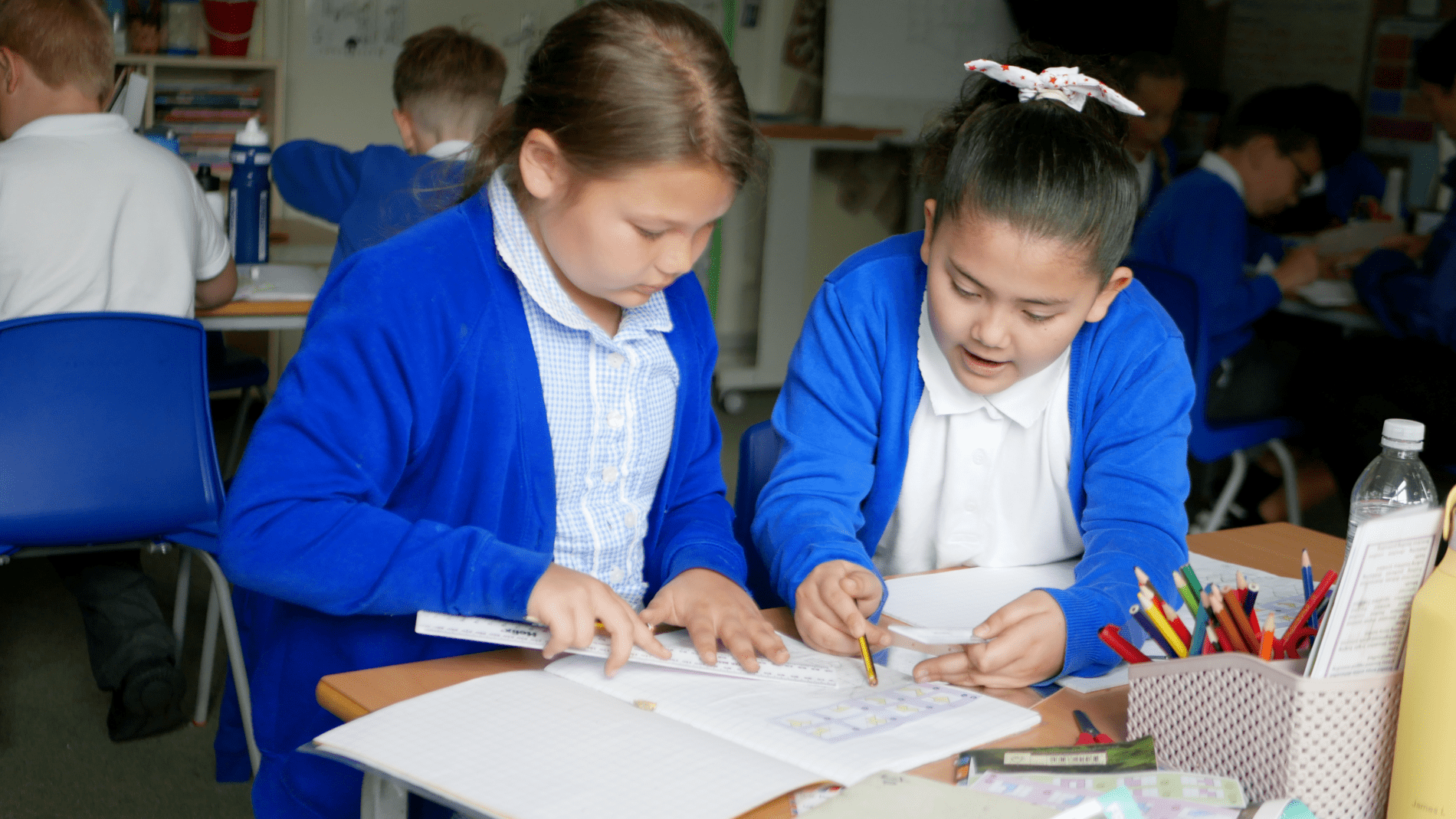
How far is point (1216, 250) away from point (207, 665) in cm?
232

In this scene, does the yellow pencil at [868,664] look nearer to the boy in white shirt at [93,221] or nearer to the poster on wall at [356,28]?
the boy in white shirt at [93,221]

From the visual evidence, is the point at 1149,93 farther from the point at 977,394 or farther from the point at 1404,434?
the point at 1404,434

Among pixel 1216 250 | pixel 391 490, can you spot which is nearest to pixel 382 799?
pixel 391 490

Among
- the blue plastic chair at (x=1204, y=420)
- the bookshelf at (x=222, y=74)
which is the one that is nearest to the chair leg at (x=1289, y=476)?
the blue plastic chair at (x=1204, y=420)

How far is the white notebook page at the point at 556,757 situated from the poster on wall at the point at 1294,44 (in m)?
4.90

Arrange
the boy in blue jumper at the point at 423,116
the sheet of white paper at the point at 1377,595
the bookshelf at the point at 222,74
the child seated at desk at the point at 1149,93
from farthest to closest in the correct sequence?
the bookshelf at the point at 222,74 → the child seated at desk at the point at 1149,93 → the boy in blue jumper at the point at 423,116 → the sheet of white paper at the point at 1377,595

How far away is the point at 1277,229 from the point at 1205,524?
1.40 meters

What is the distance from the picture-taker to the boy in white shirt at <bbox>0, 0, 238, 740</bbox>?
7.05 ft

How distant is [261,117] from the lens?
4.36m

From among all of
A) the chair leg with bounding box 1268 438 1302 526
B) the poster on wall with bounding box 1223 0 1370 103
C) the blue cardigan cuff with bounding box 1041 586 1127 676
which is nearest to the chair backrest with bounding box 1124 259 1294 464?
the chair leg with bounding box 1268 438 1302 526

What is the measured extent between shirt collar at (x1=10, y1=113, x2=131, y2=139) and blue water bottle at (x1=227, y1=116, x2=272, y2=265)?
13.4 inches

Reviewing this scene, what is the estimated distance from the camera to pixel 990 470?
1.34 meters

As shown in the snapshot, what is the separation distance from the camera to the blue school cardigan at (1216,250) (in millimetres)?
2975

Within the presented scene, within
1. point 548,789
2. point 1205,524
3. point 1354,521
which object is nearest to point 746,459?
point 1354,521
